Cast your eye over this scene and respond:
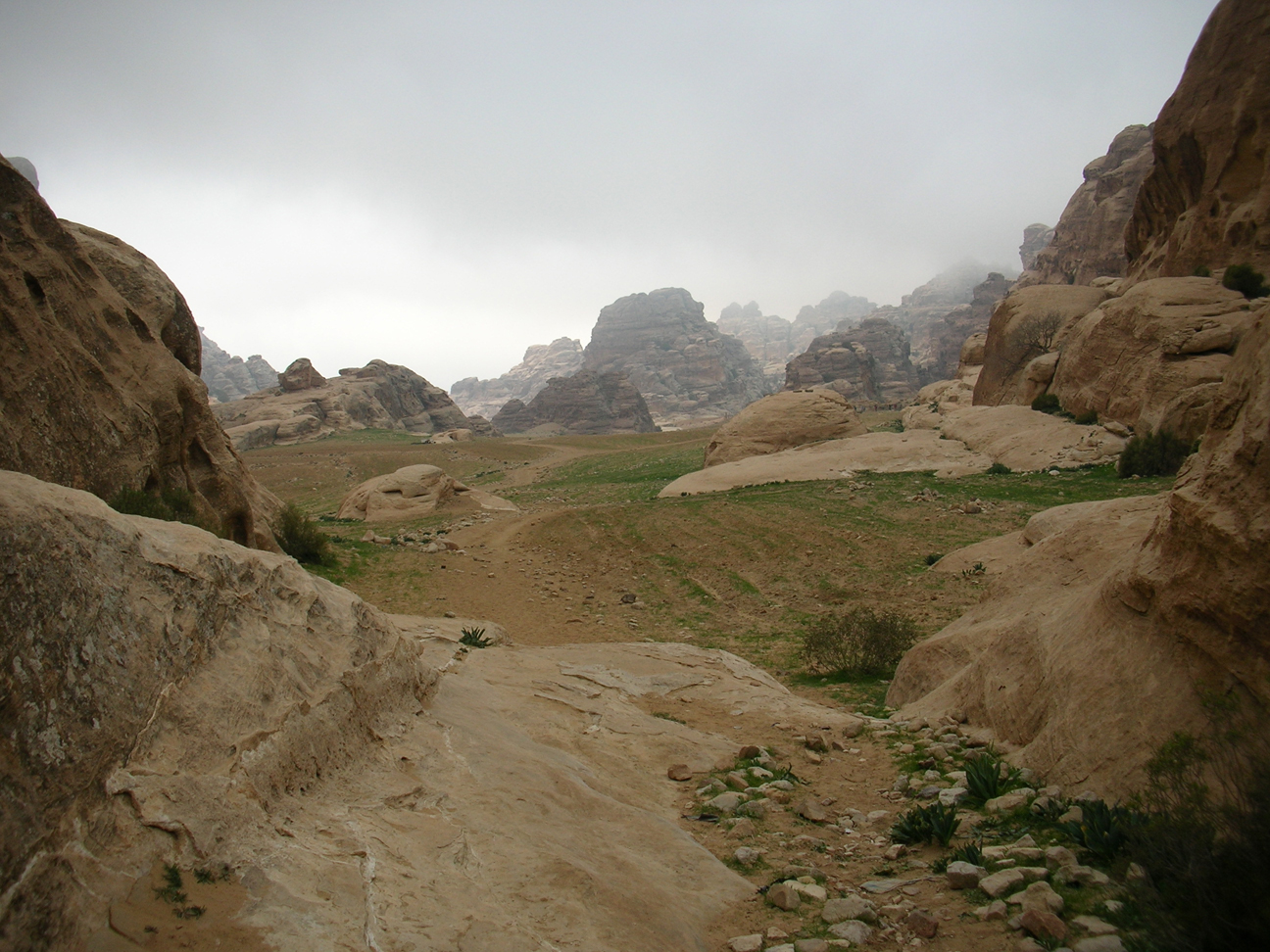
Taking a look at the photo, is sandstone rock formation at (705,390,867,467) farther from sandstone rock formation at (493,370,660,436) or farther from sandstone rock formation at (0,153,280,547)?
sandstone rock formation at (493,370,660,436)

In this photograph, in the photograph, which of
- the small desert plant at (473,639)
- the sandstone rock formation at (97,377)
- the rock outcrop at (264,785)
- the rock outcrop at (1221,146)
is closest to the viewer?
the rock outcrop at (264,785)

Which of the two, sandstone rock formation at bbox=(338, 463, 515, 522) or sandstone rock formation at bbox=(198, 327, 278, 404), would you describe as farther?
sandstone rock formation at bbox=(198, 327, 278, 404)

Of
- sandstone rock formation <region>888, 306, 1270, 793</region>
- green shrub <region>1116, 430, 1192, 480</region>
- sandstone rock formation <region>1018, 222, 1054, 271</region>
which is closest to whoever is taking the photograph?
sandstone rock formation <region>888, 306, 1270, 793</region>

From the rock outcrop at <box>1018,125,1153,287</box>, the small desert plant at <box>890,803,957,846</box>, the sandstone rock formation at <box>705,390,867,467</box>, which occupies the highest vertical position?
the rock outcrop at <box>1018,125,1153,287</box>

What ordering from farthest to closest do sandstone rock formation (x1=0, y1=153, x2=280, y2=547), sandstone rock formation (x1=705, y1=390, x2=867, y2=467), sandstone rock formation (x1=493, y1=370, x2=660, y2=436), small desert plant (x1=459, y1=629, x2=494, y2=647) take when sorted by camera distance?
sandstone rock formation (x1=493, y1=370, x2=660, y2=436) < sandstone rock formation (x1=705, y1=390, x2=867, y2=467) < small desert plant (x1=459, y1=629, x2=494, y2=647) < sandstone rock formation (x1=0, y1=153, x2=280, y2=547)

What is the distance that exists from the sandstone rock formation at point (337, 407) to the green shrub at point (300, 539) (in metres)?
56.3

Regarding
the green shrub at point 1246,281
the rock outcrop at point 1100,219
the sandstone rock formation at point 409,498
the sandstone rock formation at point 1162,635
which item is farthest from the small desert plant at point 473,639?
the rock outcrop at point 1100,219

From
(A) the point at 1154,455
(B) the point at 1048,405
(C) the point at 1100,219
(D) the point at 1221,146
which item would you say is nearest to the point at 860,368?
(C) the point at 1100,219

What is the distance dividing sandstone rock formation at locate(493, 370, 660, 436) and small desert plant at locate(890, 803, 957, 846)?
127 metres

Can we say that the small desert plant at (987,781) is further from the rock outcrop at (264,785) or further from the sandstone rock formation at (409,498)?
the sandstone rock formation at (409,498)

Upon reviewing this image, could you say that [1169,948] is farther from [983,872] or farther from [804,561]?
[804,561]

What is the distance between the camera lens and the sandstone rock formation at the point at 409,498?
2533 cm

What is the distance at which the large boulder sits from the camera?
59.0ft

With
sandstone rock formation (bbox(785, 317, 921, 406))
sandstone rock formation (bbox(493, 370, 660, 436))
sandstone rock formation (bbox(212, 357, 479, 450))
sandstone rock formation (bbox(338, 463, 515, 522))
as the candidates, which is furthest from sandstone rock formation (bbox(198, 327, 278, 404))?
sandstone rock formation (bbox(338, 463, 515, 522))
